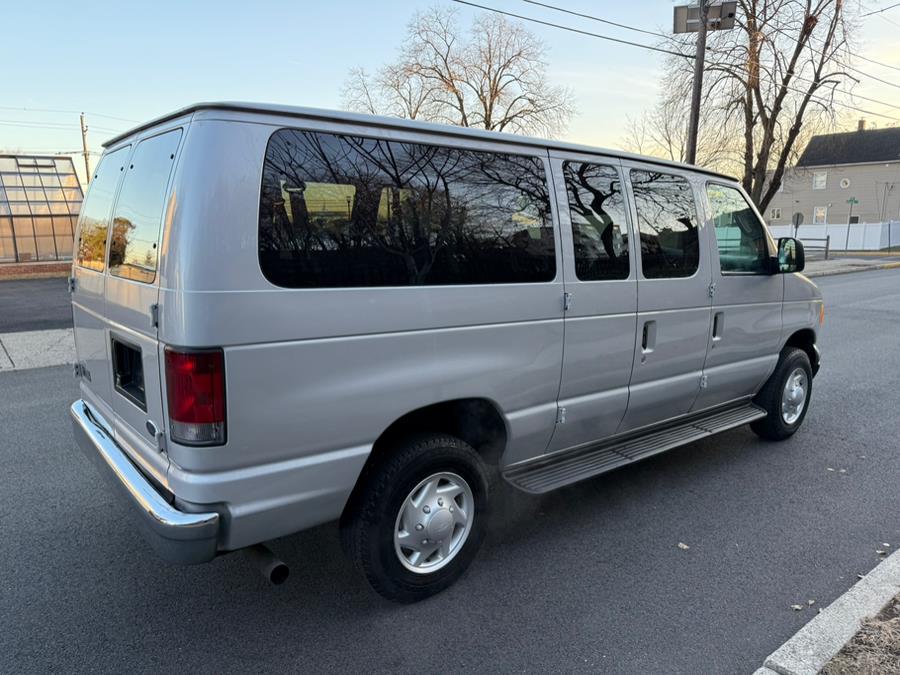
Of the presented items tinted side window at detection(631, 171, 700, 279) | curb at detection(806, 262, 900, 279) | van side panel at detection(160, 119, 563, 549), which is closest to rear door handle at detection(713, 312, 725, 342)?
tinted side window at detection(631, 171, 700, 279)

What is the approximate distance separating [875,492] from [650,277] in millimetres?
2241

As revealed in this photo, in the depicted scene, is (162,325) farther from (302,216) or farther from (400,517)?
(400,517)

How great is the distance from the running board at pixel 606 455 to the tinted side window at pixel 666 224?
1.08 m

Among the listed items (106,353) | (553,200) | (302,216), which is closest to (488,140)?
(553,200)

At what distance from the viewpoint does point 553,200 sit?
3422mm

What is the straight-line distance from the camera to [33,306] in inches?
535

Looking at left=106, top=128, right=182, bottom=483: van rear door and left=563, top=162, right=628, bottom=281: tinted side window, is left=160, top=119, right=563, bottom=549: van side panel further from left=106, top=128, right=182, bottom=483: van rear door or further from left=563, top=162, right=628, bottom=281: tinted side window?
left=563, top=162, right=628, bottom=281: tinted side window

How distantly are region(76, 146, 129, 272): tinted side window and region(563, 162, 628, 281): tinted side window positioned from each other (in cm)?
237

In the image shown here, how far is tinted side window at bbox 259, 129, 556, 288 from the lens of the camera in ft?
8.23

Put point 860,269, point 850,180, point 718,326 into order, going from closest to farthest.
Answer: point 718,326
point 860,269
point 850,180

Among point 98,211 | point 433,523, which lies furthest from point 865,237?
point 98,211

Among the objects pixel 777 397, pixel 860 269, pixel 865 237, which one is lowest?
pixel 777 397

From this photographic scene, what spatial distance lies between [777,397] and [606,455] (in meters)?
2.09

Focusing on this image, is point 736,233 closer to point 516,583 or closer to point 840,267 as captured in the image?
point 516,583
